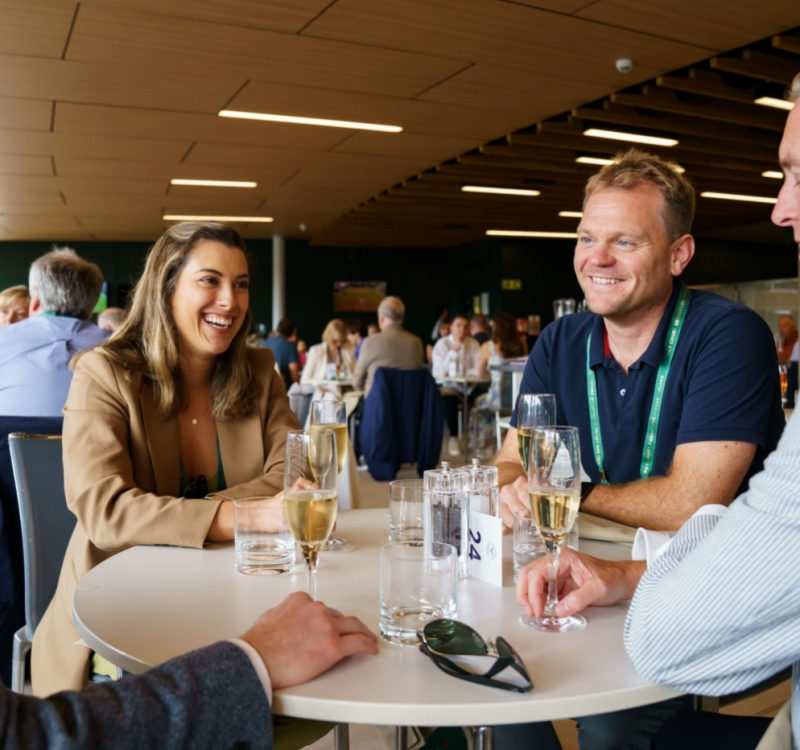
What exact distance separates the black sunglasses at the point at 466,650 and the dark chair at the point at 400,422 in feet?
17.7

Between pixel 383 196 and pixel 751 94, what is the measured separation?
5543 millimetres

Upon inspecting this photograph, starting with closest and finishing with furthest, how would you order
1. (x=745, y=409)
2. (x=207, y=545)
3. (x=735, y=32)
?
(x=207, y=545) → (x=745, y=409) → (x=735, y=32)

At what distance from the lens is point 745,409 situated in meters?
1.82

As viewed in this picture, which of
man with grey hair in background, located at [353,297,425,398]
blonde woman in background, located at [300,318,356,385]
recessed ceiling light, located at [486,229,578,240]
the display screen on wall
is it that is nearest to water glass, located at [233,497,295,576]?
man with grey hair in background, located at [353,297,425,398]

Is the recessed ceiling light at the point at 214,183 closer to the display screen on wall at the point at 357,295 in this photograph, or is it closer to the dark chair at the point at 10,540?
the display screen on wall at the point at 357,295

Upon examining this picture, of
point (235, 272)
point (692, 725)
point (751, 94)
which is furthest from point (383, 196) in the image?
point (692, 725)

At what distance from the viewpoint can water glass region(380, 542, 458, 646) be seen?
1046 mm

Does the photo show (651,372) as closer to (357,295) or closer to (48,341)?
(48,341)

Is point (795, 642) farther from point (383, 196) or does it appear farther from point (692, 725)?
point (383, 196)

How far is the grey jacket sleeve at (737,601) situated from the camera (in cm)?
80

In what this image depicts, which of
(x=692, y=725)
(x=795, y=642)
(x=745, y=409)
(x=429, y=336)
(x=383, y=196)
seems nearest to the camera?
(x=795, y=642)

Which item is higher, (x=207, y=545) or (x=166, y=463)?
(x=166, y=463)

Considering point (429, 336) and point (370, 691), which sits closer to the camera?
point (370, 691)

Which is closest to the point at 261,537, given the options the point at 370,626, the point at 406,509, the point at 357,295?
the point at 406,509
